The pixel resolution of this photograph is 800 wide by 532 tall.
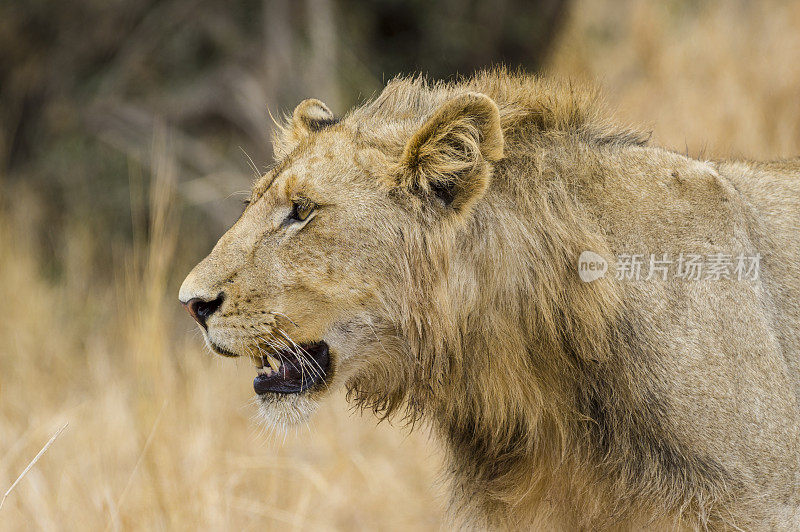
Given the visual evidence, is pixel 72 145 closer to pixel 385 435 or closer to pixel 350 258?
pixel 385 435

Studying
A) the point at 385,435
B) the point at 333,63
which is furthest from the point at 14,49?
A: the point at 385,435

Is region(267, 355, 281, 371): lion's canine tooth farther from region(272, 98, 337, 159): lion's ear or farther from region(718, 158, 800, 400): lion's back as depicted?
region(718, 158, 800, 400): lion's back

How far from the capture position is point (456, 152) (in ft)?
10.2

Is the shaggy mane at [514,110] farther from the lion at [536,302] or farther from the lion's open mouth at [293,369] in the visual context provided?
the lion's open mouth at [293,369]

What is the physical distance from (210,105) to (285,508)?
5825 millimetres

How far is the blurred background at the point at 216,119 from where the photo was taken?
6.96 metres

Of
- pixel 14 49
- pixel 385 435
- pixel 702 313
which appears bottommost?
pixel 385 435

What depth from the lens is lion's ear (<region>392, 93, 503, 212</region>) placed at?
307 centimetres

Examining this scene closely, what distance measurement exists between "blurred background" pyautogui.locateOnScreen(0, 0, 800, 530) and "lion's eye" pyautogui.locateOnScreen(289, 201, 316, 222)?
10.7 ft

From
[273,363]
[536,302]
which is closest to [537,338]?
[536,302]

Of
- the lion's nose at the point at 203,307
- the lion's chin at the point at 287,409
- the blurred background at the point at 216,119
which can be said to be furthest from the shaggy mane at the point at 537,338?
the blurred background at the point at 216,119

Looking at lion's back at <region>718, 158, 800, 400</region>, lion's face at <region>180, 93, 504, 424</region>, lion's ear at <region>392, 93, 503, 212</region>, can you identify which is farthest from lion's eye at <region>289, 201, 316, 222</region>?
lion's back at <region>718, 158, 800, 400</region>

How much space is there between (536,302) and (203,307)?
116 cm

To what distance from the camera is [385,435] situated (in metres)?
7.30
